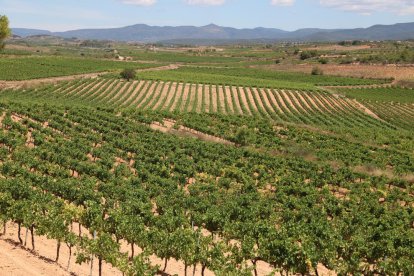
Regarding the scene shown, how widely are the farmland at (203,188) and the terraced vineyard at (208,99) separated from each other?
2.59 feet

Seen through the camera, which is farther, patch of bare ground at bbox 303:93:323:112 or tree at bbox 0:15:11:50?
tree at bbox 0:15:11:50

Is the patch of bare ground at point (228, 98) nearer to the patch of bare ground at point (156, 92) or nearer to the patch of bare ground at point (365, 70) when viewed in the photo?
the patch of bare ground at point (156, 92)

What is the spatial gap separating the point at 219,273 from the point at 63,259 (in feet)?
26.3

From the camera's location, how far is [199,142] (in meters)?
44.3

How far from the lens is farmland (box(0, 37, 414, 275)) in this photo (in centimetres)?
1877

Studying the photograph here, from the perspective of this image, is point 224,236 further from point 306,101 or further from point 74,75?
point 74,75

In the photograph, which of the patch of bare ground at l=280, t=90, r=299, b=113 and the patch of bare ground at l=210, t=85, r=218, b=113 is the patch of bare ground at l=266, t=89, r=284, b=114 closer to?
the patch of bare ground at l=280, t=90, r=299, b=113

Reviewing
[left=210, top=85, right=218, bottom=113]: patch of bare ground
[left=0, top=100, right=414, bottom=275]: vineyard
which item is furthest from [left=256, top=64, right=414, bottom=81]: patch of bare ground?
[left=0, top=100, right=414, bottom=275]: vineyard

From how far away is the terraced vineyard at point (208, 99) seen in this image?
69.9 metres

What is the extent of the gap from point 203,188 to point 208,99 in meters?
50.5

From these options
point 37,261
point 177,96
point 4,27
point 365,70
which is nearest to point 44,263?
point 37,261

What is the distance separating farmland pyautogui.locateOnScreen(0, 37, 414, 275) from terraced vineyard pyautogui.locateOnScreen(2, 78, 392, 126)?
0.79 metres

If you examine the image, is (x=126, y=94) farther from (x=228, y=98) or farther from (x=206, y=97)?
(x=228, y=98)

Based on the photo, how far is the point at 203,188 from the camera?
30531mm
